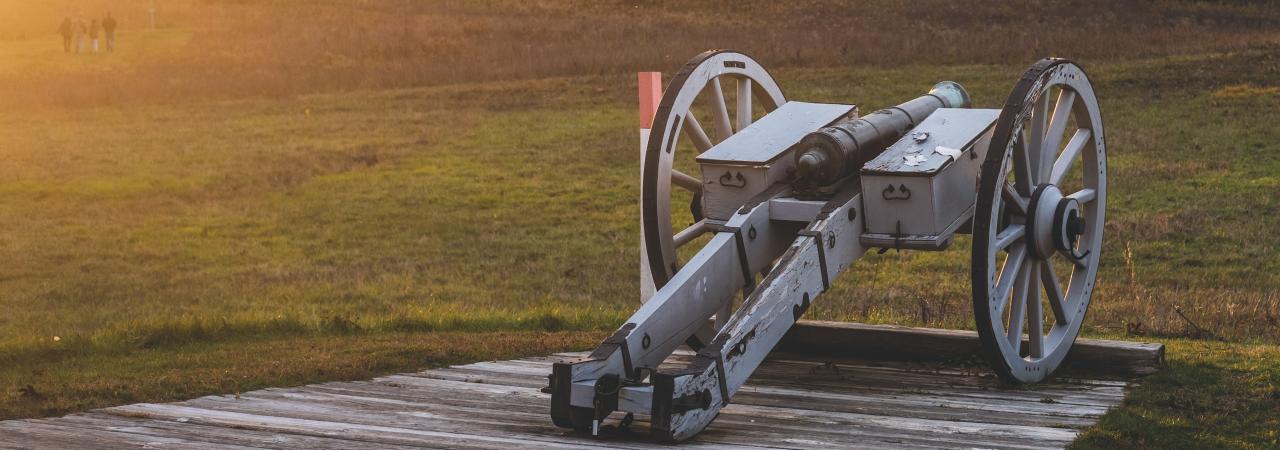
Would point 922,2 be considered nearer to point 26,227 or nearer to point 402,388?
point 26,227

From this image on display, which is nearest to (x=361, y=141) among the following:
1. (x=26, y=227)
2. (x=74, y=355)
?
(x=26, y=227)

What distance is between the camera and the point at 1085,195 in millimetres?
7711

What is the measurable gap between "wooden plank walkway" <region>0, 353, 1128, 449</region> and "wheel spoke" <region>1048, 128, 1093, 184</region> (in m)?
0.93

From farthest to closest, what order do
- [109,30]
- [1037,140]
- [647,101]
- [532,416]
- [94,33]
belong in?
[109,30], [94,33], [647,101], [1037,140], [532,416]

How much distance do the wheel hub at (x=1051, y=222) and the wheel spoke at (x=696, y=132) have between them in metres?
1.57

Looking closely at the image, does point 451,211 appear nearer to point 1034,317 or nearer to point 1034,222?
point 1034,317

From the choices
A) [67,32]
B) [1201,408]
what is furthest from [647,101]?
[67,32]

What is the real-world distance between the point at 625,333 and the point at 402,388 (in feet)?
4.49

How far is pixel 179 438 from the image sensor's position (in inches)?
218

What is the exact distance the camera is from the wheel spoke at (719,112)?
7.70 m

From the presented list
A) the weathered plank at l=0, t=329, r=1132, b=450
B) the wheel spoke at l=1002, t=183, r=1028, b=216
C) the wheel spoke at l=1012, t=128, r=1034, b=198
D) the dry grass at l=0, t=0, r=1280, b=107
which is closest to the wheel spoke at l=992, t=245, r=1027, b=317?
the wheel spoke at l=1002, t=183, r=1028, b=216

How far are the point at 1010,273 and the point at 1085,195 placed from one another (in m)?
1.06

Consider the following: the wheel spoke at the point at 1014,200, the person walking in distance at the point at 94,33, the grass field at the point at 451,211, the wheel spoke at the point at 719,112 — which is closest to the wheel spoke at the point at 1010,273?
the wheel spoke at the point at 1014,200

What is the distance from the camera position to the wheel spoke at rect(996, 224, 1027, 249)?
22.0 feet
